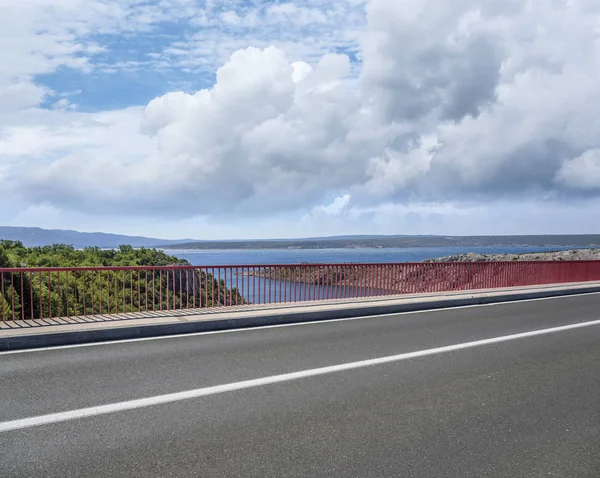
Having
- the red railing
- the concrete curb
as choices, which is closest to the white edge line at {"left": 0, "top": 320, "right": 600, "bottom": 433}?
the concrete curb

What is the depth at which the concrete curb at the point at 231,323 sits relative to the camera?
8.56 metres

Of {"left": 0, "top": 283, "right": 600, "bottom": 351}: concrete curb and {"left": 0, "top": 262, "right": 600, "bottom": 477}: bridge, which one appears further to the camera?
{"left": 0, "top": 283, "right": 600, "bottom": 351}: concrete curb

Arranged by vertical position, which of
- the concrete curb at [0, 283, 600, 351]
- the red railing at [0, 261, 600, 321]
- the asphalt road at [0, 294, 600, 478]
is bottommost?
the asphalt road at [0, 294, 600, 478]

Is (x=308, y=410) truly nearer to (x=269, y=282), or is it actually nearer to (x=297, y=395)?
(x=297, y=395)

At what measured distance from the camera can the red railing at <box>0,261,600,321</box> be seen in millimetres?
11312

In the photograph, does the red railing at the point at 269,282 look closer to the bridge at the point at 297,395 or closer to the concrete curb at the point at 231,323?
the bridge at the point at 297,395

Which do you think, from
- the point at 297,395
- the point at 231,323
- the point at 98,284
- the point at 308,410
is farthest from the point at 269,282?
the point at 308,410

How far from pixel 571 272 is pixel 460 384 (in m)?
18.5

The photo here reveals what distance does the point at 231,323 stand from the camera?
1052 cm

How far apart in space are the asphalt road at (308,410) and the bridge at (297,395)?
19 mm

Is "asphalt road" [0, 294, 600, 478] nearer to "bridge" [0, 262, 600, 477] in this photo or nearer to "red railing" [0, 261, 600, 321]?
"bridge" [0, 262, 600, 477]

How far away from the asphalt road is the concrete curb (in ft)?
1.71

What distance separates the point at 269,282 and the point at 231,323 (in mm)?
3594

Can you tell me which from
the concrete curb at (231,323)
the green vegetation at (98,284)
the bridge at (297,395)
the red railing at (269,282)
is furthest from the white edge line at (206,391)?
the green vegetation at (98,284)
